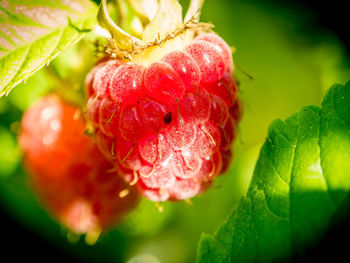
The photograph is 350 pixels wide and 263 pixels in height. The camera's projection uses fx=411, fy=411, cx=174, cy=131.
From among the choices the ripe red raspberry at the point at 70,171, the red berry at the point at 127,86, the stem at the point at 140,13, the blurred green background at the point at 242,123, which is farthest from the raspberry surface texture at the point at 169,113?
the blurred green background at the point at 242,123

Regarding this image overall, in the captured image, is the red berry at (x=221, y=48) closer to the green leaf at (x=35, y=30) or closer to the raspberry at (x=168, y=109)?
the raspberry at (x=168, y=109)

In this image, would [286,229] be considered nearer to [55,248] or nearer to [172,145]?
[172,145]

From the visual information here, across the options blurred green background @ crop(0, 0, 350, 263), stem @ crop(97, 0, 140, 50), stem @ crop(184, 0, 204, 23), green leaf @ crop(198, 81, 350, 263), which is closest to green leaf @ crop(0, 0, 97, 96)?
stem @ crop(97, 0, 140, 50)

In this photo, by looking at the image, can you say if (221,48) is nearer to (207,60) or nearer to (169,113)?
(207,60)

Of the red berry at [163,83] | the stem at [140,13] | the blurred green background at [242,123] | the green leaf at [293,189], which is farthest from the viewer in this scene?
the blurred green background at [242,123]

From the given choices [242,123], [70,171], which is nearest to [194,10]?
[70,171]

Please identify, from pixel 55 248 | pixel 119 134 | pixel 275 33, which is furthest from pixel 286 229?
pixel 55 248
